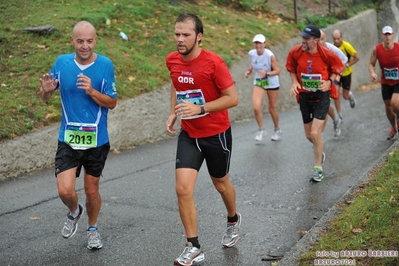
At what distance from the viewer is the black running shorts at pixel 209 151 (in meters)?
6.01

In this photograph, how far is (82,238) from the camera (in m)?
6.76

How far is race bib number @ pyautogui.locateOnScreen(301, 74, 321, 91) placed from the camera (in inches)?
375

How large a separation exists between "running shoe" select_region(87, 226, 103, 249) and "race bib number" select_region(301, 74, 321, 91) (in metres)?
4.42

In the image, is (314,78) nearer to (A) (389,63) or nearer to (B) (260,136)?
(A) (389,63)

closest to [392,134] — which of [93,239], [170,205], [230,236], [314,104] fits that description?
[314,104]

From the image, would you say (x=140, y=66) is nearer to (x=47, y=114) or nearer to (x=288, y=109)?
(x=47, y=114)

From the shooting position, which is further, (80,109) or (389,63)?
(389,63)

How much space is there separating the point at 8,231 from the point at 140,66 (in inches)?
291

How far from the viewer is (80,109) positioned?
6.11m

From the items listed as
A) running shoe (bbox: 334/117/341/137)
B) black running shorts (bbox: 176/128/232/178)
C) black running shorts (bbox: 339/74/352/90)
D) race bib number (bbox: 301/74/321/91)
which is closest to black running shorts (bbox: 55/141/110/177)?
black running shorts (bbox: 176/128/232/178)

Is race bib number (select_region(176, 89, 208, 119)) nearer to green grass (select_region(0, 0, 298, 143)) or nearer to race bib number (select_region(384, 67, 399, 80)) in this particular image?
green grass (select_region(0, 0, 298, 143))

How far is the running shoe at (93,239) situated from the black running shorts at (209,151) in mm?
1145

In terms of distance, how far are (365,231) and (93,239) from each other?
2.52m

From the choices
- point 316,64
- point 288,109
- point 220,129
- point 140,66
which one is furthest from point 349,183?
point 288,109
